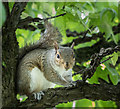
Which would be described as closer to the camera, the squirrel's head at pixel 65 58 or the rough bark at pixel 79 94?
the rough bark at pixel 79 94

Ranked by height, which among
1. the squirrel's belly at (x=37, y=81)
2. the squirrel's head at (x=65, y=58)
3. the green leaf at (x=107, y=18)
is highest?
the green leaf at (x=107, y=18)

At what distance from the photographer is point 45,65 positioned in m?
1.53

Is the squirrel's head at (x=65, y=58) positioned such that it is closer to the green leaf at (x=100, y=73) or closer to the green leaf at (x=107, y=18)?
the green leaf at (x=100, y=73)

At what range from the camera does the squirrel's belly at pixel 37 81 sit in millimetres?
1429

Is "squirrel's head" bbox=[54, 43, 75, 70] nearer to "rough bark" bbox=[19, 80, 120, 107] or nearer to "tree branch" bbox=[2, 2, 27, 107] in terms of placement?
"rough bark" bbox=[19, 80, 120, 107]

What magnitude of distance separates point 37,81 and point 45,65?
15cm

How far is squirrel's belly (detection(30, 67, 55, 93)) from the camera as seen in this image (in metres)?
1.43

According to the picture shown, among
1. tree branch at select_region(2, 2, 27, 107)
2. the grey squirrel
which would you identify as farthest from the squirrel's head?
tree branch at select_region(2, 2, 27, 107)

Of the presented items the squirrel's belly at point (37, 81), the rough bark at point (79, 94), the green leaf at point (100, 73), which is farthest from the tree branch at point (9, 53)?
the green leaf at point (100, 73)

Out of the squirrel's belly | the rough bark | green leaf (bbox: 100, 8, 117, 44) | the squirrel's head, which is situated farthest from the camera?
the squirrel's belly

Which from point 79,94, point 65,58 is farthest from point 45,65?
point 79,94

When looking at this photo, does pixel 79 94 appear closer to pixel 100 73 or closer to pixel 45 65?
pixel 100 73

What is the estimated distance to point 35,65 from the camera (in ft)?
4.93

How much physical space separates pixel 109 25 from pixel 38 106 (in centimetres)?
64
